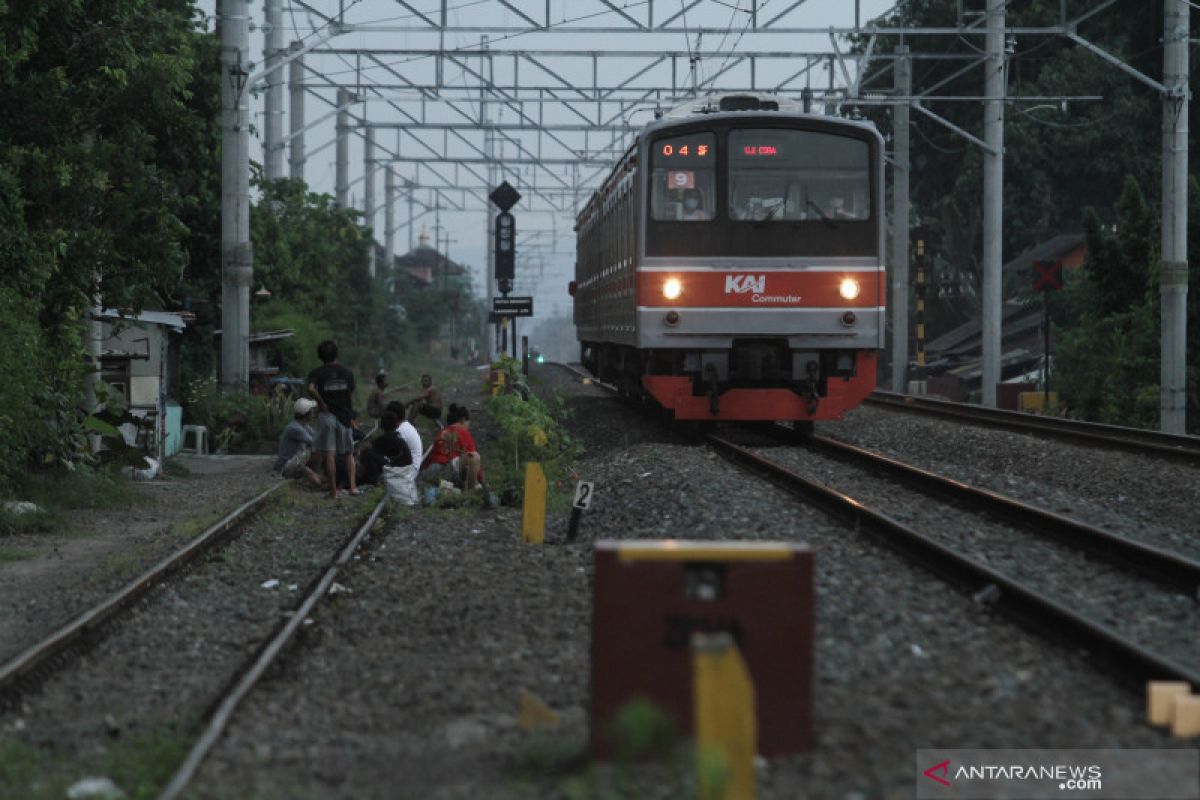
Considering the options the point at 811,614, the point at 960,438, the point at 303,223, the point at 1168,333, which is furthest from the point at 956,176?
the point at 811,614

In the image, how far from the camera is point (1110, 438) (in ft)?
57.6

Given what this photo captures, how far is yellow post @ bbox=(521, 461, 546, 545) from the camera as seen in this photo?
11.2 meters

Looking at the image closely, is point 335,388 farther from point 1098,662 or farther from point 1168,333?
point 1168,333

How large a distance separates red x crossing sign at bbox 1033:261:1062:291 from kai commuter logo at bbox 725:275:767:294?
10954 millimetres

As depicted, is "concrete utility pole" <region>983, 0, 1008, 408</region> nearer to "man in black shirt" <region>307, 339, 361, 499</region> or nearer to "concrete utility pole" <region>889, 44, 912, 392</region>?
"concrete utility pole" <region>889, 44, 912, 392</region>

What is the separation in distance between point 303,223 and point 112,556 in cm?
2252

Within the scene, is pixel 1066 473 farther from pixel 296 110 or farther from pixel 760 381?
pixel 296 110

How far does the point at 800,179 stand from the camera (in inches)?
688

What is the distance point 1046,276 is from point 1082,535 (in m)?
18.0

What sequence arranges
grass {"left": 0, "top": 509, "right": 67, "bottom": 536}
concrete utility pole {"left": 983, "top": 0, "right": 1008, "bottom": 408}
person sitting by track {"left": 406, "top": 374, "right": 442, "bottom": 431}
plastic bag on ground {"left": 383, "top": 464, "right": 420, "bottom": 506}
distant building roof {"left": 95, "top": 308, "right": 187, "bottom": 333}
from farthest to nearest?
1. concrete utility pole {"left": 983, "top": 0, "right": 1008, "bottom": 408}
2. distant building roof {"left": 95, "top": 308, "right": 187, "bottom": 333}
3. person sitting by track {"left": 406, "top": 374, "right": 442, "bottom": 431}
4. plastic bag on ground {"left": 383, "top": 464, "right": 420, "bottom": 506}
5. grass {"left": 0, "top": 509, "right": 67, "bottom": 536}

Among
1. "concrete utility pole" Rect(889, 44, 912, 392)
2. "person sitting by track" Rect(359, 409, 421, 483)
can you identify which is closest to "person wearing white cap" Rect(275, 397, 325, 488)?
"person sitting by track" Rect(359, 409, 421, 483)

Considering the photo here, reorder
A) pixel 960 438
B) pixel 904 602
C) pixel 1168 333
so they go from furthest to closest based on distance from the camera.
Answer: pixel 1168 333, pixel 960 438, pixel 904 602

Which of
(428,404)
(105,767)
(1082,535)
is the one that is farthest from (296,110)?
(105,767)

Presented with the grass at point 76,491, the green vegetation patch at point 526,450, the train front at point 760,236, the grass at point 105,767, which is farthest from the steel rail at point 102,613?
the train front at point 760,236
